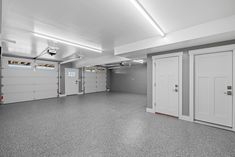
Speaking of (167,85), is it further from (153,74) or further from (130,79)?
(130,79)

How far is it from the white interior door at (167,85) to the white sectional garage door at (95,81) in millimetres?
7021

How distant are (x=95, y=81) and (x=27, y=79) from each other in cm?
513

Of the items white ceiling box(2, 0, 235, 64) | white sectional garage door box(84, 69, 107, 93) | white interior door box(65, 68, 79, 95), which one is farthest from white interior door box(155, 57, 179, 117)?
white sectional garage door box(84, 69, 107, 93)

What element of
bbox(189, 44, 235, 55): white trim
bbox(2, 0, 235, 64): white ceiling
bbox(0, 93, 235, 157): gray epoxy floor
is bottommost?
bbox(0, 93, 235, 157): gray epoxy floor

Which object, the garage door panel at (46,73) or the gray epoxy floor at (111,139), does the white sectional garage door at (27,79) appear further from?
the gray epoxy floor at (111,139)

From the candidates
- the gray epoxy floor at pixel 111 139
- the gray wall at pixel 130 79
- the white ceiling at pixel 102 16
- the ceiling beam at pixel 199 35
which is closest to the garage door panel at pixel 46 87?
the gray epoxy floor at pixel 111 139

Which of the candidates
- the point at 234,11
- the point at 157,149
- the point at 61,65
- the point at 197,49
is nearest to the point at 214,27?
the point at 234,11

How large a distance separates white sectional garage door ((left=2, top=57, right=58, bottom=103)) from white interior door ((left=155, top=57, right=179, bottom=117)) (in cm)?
686

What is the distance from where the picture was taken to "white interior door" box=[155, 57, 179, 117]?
12.3 ft

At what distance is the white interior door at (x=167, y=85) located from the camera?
3736 millimetres

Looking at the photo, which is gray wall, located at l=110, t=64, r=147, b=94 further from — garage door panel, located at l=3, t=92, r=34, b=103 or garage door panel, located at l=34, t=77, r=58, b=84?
garage door panel, located at l=3, t=92, r=34, b=103

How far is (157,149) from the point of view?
2.04 meters

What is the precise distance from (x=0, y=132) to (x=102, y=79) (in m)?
8.64

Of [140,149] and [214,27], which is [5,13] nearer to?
[140,149]
